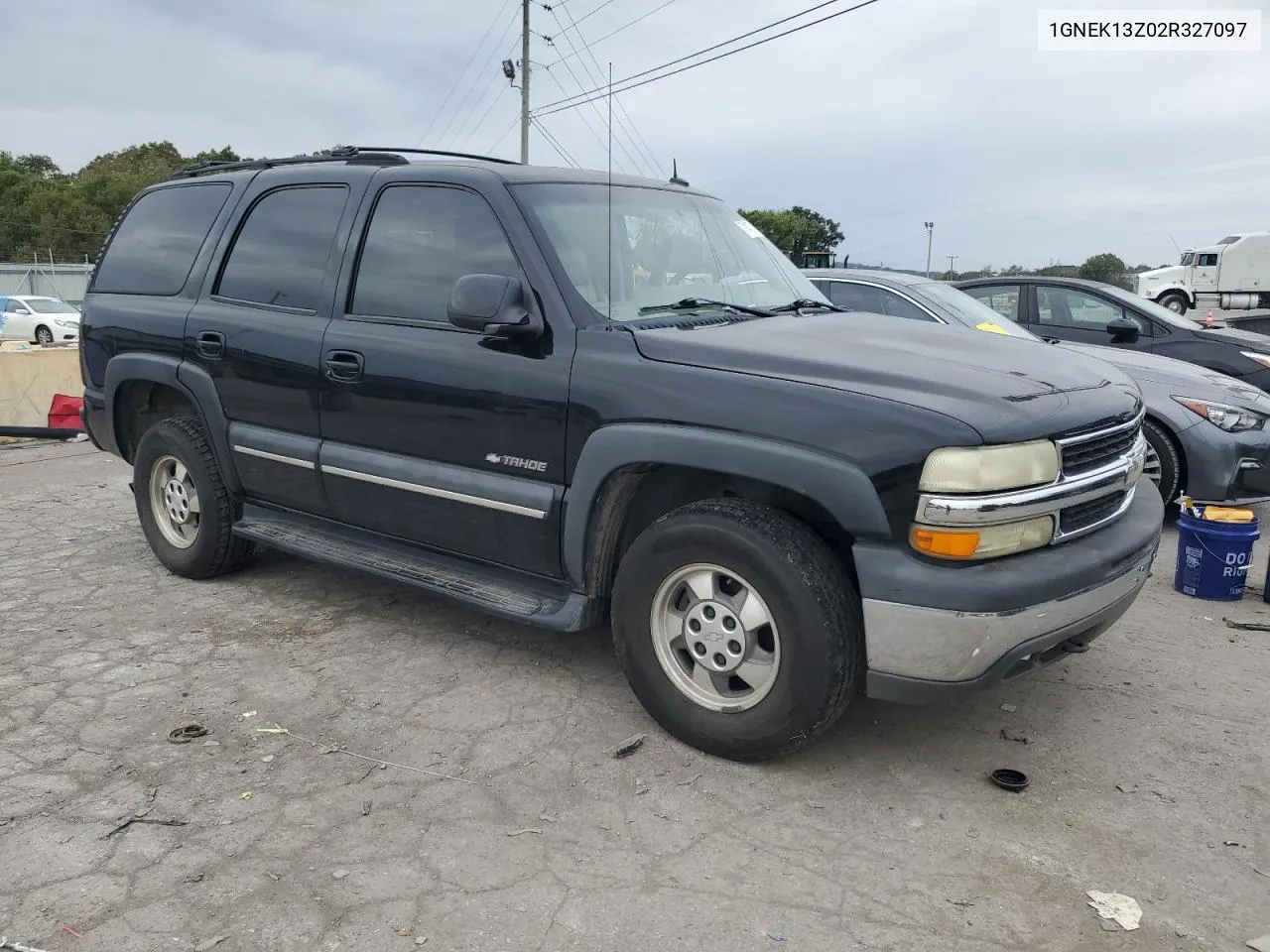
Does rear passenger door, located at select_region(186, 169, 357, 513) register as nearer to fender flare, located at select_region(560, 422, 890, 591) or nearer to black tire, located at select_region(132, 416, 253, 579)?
black tire, located at select_region(132, 416, 253, 579)

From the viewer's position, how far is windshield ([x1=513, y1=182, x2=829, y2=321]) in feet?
12.4

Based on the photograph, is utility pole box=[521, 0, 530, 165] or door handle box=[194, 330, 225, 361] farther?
utility pole box=[521, 0, 530, 165]

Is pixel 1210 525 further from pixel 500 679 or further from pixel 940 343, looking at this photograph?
pixel 500 679

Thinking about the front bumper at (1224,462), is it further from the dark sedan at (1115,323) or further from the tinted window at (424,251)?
the tinted window at (424,251)

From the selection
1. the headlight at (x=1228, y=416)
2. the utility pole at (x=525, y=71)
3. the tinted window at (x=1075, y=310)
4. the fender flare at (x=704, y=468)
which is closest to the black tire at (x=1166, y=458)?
the headlight at (x=1228, y=416)

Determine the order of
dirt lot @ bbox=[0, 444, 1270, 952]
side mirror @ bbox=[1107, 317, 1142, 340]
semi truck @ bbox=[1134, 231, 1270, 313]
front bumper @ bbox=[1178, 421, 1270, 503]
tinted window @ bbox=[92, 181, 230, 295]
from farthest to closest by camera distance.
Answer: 1. semi truck @ bbox=[1134, 231, 1270, 313]
2. side mirror @ bbox=[1107, 317, 1142, 340]
3. front bumper @ bbox=[1178, 421, 1270, 503]
4. tinted window @ bbox=[92, 181, 230, 295]
5. dirt lot @ bbox=[0, 444, 1270, 952]

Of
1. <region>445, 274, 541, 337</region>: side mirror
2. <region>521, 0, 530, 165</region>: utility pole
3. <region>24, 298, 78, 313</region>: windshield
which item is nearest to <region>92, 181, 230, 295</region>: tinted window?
<region>445, 274, 541, 337</region>: side mirror

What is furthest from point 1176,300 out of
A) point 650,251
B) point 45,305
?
point 45,305

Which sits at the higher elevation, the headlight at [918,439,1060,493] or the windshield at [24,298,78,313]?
the windshield at [24,298,78,313]

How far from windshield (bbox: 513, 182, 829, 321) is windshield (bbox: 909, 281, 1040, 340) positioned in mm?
2662

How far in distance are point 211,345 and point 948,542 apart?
358 cm

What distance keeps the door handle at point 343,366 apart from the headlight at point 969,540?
93.8 inches

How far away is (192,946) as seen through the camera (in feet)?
8.07

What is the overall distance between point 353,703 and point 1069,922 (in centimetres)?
252
